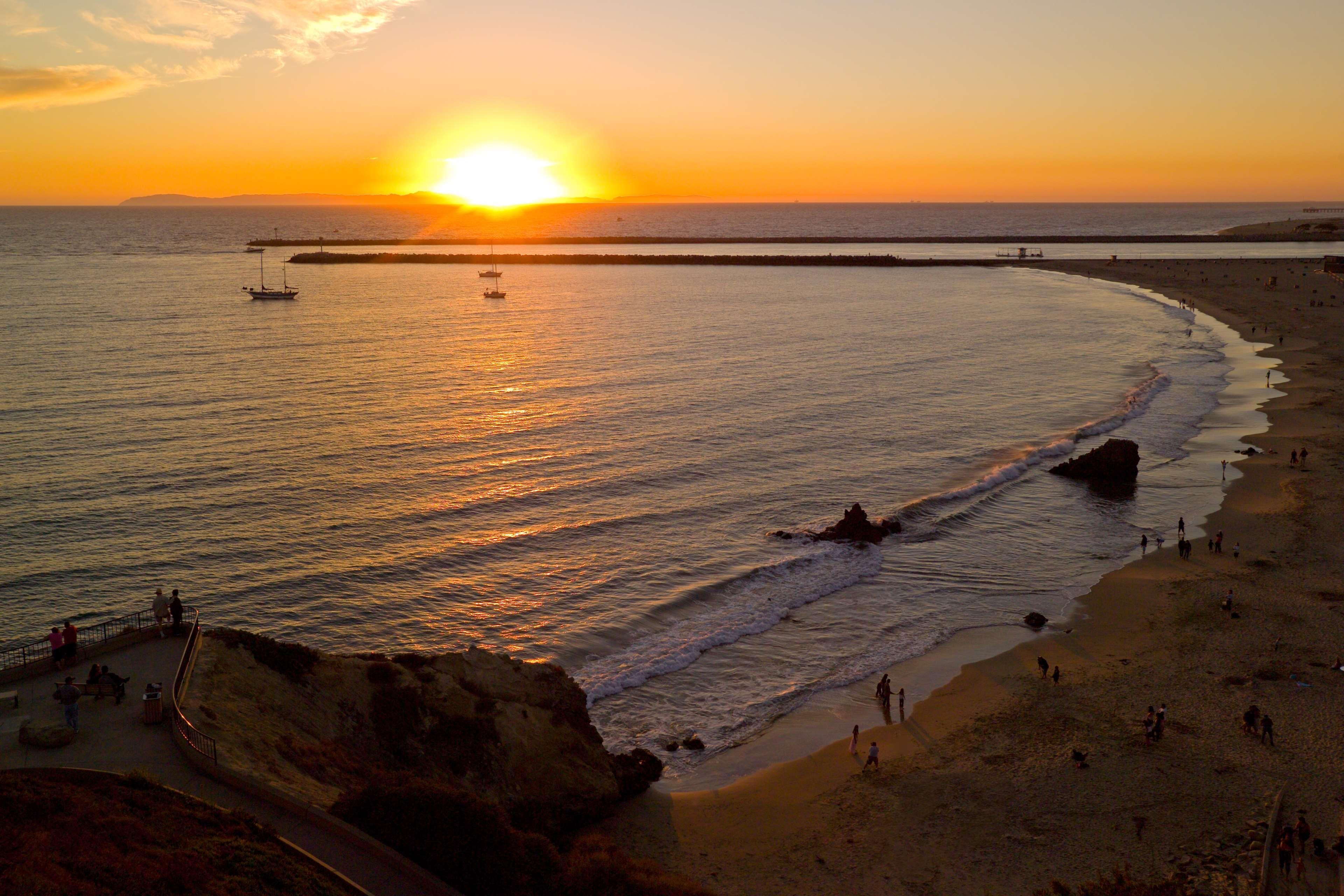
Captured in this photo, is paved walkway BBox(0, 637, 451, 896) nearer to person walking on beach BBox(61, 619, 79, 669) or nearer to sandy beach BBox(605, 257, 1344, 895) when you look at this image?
person walking on beach BBox(61, 619, 79, 669)

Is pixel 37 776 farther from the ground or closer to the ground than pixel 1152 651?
farther from the ground

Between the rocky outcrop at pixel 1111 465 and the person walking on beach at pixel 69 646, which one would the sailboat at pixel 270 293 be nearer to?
the rocky outcrop at pixel 1111 465

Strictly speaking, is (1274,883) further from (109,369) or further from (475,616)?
(109,369)

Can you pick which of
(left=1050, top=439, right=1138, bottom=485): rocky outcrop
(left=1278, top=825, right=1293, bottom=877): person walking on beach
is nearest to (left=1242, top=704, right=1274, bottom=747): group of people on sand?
(left=1278, top=825, right=1293, bottom=877): person walking on beach

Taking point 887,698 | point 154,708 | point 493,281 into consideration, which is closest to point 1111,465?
point 887,698

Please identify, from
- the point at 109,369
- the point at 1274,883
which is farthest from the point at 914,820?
the point at 109,369

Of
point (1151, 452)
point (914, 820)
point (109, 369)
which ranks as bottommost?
point (914, 820)
